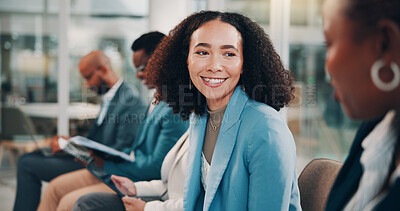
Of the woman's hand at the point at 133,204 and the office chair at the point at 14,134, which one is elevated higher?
the woman's hand at the point at 133,204

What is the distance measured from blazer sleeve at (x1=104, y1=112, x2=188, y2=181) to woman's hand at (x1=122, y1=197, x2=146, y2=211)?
274 mm

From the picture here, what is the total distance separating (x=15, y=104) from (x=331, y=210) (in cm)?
472

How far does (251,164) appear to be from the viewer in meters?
1.23

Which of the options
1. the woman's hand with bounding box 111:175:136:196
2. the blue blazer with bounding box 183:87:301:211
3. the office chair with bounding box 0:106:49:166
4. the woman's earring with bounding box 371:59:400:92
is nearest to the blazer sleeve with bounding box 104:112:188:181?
the woman's hand with bounding box 111:175:136:196

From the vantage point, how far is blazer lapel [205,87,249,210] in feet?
4.19

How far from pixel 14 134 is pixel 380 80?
4.98 metres

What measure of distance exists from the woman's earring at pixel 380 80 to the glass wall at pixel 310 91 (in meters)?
2.29

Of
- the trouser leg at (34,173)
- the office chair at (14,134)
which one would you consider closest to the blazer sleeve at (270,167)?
the trouser leg at (34,173)

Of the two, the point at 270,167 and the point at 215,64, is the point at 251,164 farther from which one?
the point at 215,64

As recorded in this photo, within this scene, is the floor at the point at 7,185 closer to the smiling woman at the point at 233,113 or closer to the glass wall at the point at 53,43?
the glass wall at the point at 53,43

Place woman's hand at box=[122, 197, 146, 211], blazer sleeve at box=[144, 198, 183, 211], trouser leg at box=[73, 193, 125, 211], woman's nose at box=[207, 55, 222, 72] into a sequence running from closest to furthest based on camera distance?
woman's nose at box=[207, 55, 222, 72], blazer sleeve at box=[144, 198, 183, 211], woman's hand at box=[122, 197, 146, 211], trouser leg at box=[73, 193, 125, 211]

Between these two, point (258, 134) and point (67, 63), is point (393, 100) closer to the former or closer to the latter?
point (258, 134)

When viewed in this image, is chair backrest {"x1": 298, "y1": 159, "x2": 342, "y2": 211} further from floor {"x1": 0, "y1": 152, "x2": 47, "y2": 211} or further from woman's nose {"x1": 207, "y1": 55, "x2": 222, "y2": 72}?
floor {"x1": 0, "y1": 152, "x2": 47, "y2": 211}

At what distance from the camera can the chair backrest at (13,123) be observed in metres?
4.68
